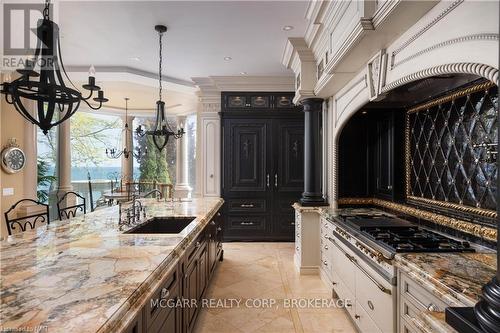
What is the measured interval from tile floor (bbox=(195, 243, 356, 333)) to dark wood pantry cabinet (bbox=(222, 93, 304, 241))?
793 mm

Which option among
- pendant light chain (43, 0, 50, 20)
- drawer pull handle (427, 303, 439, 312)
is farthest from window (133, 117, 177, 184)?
drawer pull handle (427, 303, 439, 312)

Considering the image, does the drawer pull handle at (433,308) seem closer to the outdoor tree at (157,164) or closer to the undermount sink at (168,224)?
the undermount sink at (168,224)

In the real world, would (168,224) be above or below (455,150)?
below

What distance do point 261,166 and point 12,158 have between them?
3927 millimetres

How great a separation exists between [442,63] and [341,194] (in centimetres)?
242

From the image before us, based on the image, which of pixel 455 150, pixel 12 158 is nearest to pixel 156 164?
pixel 12 158

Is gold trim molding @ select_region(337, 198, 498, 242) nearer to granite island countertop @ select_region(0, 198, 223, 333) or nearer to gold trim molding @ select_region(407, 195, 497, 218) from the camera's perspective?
gold trim molding @ select_region(407, 195, 497, 218)

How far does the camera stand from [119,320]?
0.99m

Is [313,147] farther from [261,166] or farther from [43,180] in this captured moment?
[43,180]

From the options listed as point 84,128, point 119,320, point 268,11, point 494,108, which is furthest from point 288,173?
point 84,128

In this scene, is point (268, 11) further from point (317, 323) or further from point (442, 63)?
point (317, 323)
